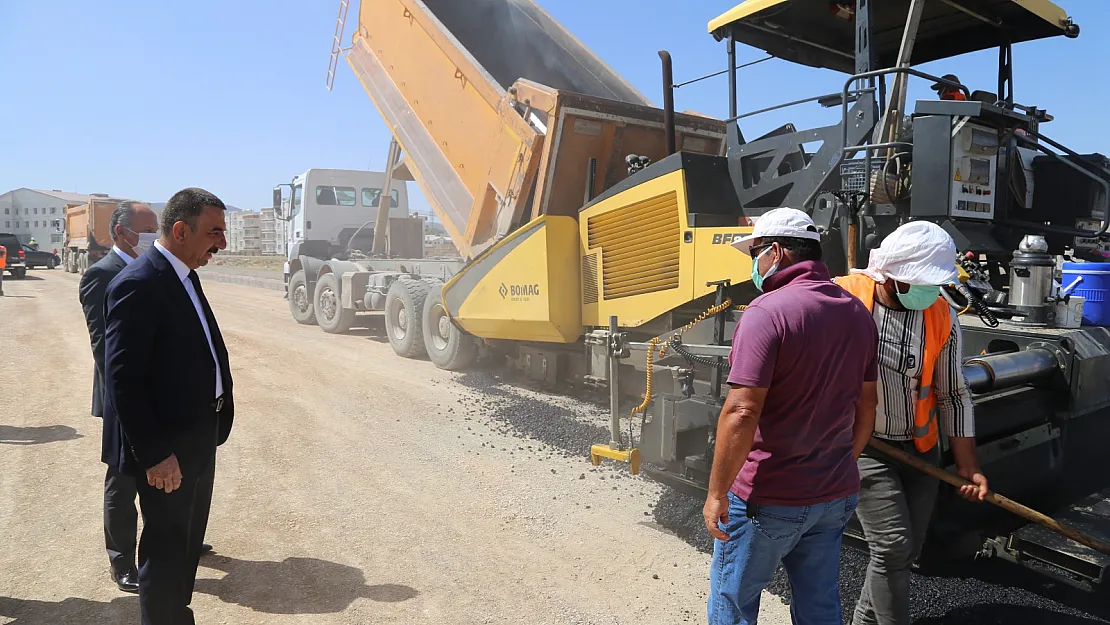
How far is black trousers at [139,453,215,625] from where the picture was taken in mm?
2393

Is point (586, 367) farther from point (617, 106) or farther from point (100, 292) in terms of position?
point (100, 292)

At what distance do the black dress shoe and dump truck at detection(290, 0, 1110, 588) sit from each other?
7.82 ft

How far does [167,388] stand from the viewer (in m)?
2.38

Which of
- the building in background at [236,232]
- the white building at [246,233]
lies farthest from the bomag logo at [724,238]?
the building in background at [236,232]

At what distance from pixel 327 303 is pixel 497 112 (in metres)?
6.06

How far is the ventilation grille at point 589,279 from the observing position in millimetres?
5980

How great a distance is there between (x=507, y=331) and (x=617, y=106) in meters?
2.31

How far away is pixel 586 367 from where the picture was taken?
6.74 m

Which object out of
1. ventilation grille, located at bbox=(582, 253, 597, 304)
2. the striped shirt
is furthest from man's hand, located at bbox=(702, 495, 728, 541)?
ventilation grille, located at bbox=(582, 253, 597, 304)

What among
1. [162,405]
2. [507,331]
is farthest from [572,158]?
[162,405]

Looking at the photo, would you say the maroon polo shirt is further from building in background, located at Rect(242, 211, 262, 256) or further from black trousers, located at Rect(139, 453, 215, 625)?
building in background, located at Rect(242, 211, 262, 256)

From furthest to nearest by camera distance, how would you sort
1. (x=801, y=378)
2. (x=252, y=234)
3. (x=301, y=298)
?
1. (x=252, y=234)
2. (x=301, y=298)
3. (x=801, y=378)

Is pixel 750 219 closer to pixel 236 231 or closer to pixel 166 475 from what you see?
pixel 166 475

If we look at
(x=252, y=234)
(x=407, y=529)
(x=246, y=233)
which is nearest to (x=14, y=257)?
(x=252, y=234)
